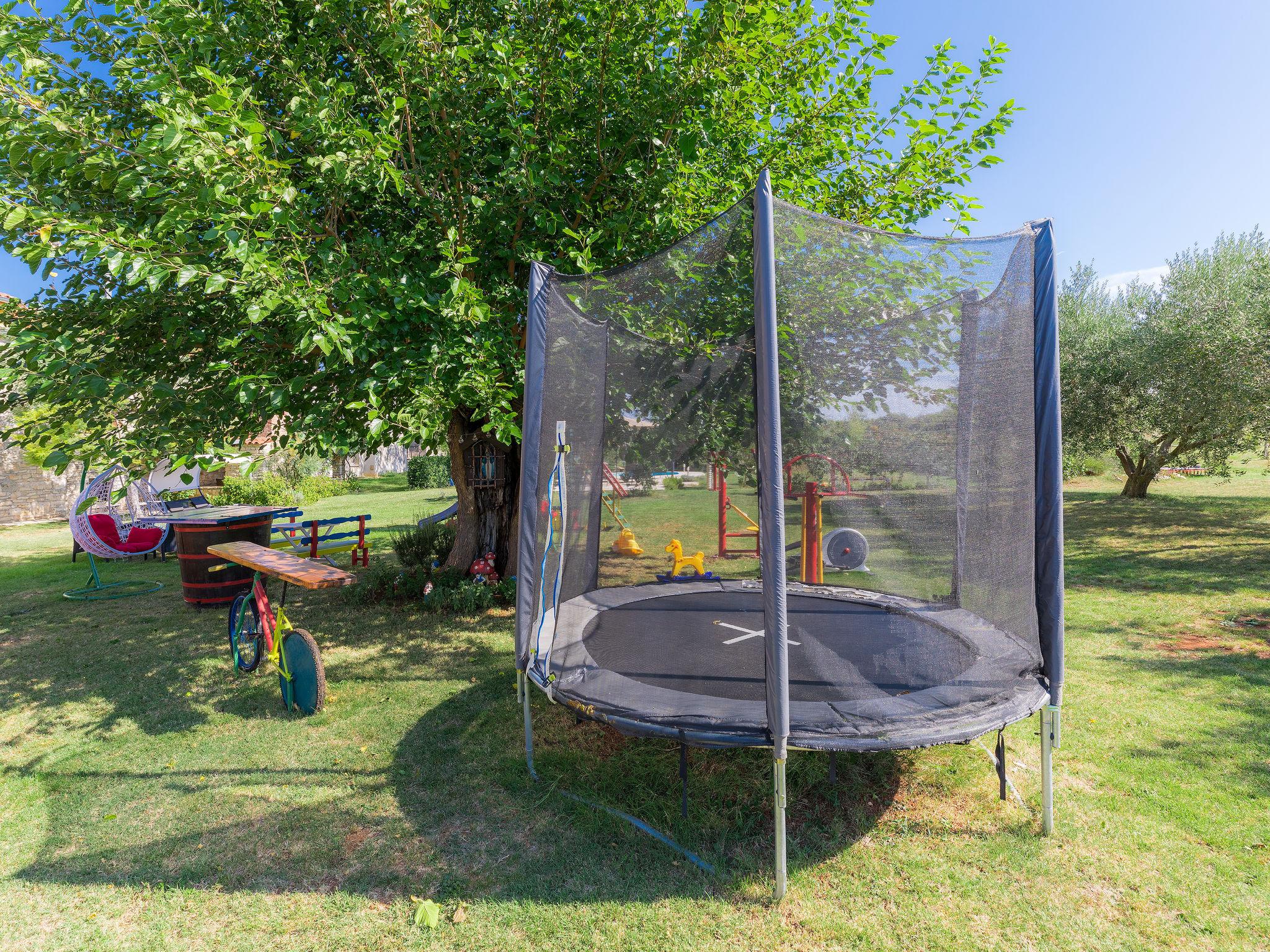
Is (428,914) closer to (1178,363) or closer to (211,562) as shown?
(211,562)

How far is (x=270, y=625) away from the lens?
4012mm

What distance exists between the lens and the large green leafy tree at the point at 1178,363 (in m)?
8.84

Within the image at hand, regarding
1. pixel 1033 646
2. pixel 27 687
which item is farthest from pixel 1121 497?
pixel 27 687

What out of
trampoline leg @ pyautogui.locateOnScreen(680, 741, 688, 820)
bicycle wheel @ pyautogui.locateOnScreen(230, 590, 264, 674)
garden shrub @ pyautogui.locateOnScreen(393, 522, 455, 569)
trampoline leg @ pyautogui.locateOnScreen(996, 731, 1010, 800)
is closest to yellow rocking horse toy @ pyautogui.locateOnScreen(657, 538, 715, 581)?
trampoline leg @ pyautogui.locateOnScreen(680, 741, 688, 820)

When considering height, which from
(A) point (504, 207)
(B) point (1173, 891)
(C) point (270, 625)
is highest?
(A) point (504, 207)

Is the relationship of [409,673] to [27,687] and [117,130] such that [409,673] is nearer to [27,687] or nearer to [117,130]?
[27,687]

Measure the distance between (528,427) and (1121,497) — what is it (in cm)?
1550

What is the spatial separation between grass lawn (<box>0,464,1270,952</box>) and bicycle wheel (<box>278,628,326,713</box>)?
13 centimetres

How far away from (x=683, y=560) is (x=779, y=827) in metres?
2.11

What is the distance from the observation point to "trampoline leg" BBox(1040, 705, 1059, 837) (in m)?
2.40

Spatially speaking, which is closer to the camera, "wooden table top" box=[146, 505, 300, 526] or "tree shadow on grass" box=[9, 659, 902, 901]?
"tree shadow on grass" box=[9, 659, 902, 901]

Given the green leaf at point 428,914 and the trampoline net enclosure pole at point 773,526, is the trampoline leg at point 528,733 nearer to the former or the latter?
the green leaf at point 428,914

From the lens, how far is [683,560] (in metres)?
4.11

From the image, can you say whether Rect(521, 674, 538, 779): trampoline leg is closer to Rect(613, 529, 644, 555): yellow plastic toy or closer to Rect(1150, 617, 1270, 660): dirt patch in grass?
Rect(613, 529, 644, 555): yellow plastic toy
